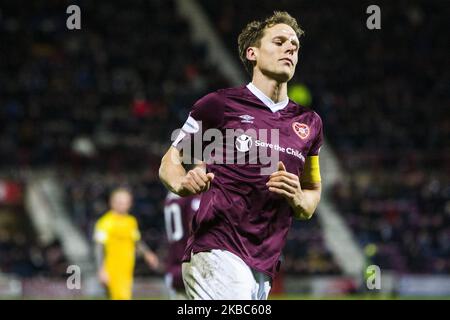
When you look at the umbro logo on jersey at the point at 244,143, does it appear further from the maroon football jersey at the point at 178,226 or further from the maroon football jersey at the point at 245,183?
the maroon football jersey at the point at 178,226

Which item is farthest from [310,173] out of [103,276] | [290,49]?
[103,276]

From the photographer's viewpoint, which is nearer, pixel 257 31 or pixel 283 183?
pixel 283 183

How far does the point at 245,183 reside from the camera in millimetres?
4492

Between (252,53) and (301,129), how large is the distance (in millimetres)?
510

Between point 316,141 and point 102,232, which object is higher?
point 316,141

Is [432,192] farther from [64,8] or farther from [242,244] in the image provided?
[242,244]

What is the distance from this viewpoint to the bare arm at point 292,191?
14.0 ft

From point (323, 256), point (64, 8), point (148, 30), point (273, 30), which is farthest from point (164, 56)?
point (273, 30)

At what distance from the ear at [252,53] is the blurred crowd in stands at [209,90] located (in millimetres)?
13058

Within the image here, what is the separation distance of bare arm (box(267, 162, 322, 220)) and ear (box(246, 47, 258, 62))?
0.76 m

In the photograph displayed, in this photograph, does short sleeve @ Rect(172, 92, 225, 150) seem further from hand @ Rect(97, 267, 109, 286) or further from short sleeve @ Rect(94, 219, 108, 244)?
short sleeve @ Rect(94, 219, 108, 244)

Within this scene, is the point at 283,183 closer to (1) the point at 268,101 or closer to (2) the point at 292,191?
(2) the point at 292,191
